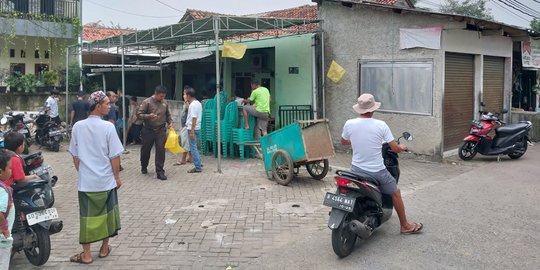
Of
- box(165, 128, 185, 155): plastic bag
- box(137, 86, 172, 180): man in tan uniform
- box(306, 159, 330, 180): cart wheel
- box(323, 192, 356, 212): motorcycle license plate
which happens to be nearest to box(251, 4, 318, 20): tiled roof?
box(165, 128, 185, 155): plastic bag

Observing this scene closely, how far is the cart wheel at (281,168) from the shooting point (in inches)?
325

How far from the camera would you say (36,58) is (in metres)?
20.3

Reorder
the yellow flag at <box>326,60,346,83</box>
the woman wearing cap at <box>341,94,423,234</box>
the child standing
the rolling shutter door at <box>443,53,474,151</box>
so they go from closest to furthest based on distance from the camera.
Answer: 1. the child standing
2. the woman wearing cap at <box>341,94,423,234</box>
3. the rolling shutter door at <box>443,53,474,151</box>
4. the yellow flag at <box>326,60,346,83</box>

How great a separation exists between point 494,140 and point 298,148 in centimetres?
486

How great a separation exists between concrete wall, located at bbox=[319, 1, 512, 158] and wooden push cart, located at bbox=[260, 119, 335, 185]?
3149mm

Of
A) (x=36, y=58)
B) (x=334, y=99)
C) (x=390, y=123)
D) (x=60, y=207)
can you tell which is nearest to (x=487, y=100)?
(x=390, y=123)

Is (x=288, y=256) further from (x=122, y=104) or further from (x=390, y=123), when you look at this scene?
(x=122, y=104)

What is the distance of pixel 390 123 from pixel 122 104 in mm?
7336

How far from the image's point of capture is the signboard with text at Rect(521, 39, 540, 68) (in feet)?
45.4

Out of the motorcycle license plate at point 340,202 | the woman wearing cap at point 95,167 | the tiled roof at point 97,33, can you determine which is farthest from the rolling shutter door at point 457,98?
the tiled roof at point 97,33

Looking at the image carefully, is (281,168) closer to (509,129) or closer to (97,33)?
(509,129)

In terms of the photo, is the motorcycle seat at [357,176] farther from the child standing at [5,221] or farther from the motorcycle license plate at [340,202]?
the child standing at [5,221]

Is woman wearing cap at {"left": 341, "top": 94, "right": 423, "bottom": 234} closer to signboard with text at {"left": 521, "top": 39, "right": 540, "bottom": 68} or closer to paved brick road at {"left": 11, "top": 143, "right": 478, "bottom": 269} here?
paved brick road at {"left": 11, "top": 143, "right": 478, "bottom": 269}

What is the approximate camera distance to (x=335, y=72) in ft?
40.1
